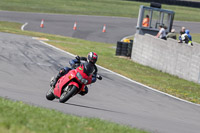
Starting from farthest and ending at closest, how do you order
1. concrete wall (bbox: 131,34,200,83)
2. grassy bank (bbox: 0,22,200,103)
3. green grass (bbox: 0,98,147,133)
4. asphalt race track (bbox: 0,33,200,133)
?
1. concrete wall (bbox: 131,34,200,83)
2. grassy bank (bbox: 0,22,200,103)
3. asphalt race track (bbox: 0,33,200,133)
4. green grass (bbox: 0,98,147,133)

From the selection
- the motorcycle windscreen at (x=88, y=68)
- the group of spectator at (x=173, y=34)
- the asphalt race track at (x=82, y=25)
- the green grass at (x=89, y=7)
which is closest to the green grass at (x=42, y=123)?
the motorcycle windscreen at (x=88, y=68)

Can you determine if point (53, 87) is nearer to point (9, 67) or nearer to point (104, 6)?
point (9, 67)

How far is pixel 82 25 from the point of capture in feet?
124

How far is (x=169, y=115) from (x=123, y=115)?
2.04 meters

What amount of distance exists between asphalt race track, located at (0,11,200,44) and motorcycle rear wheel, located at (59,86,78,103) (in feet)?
72.9

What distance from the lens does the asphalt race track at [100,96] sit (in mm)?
9875

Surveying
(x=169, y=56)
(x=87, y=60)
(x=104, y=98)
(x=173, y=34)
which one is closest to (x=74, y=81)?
(x=87, y=60)

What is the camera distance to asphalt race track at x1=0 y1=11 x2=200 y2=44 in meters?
34.2

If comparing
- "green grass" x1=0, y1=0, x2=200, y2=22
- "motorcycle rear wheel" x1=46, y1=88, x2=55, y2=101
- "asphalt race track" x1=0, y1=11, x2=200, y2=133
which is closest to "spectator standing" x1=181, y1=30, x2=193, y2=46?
"asphalt race track" x1=0, y1=11, x2=200, y2=133

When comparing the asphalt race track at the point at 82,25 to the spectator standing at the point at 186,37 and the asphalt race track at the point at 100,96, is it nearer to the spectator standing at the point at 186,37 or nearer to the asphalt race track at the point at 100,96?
the asphalt race track at the point at 100,96

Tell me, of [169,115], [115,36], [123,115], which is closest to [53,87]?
[123,115]

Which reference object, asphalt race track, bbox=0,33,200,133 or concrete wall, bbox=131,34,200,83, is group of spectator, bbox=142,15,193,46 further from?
asphalt race track, bbox=0,33,200,133

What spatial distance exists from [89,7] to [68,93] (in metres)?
39.3

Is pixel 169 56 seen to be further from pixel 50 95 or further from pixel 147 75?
pixel 50 95
